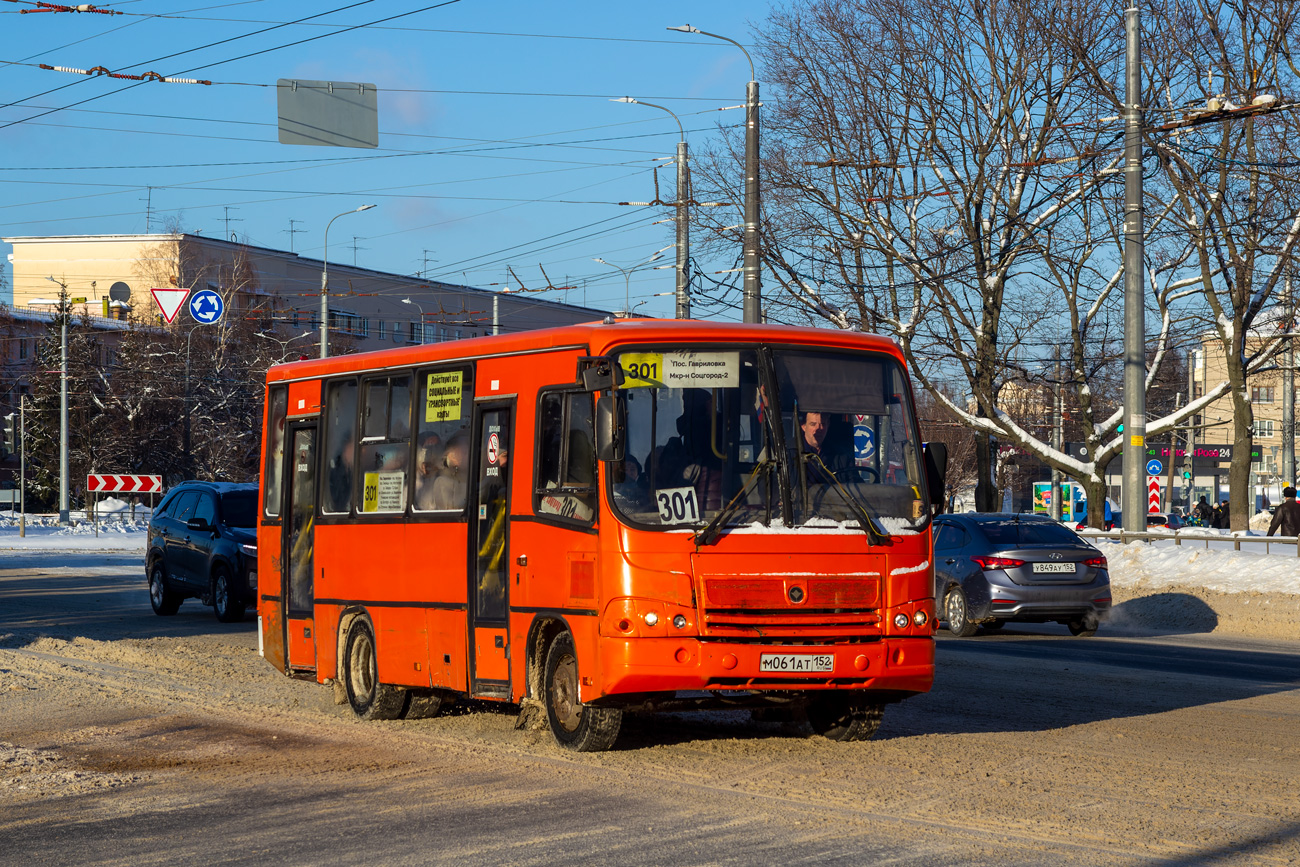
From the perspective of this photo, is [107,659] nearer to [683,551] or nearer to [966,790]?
[683,551]

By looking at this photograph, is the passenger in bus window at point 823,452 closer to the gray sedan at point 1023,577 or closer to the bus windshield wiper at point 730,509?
the bus windshield wiper at point 730,509

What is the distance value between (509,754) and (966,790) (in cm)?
296

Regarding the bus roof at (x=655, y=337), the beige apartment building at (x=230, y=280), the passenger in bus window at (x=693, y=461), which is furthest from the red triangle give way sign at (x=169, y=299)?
the beige apartment building at (x=230, y=280)

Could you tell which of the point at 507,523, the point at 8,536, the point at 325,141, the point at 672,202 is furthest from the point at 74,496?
the point at 507,523

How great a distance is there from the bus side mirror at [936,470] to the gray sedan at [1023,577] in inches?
349

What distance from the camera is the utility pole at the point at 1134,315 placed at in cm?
2495

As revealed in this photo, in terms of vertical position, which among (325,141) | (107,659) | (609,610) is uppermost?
(325,141)

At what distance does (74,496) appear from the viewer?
82.9m

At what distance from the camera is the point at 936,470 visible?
10.4 m

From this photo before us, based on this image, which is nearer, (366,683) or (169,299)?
(366,683)

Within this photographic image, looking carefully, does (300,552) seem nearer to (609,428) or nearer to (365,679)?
(365,679)

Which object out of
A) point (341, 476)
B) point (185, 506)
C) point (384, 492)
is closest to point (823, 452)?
point (384, 492)

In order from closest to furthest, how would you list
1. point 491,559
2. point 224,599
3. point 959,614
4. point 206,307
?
point 491,559 < point 959,614 < point 224,599 < point 206,307

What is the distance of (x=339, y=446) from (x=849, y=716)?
4.63 m
